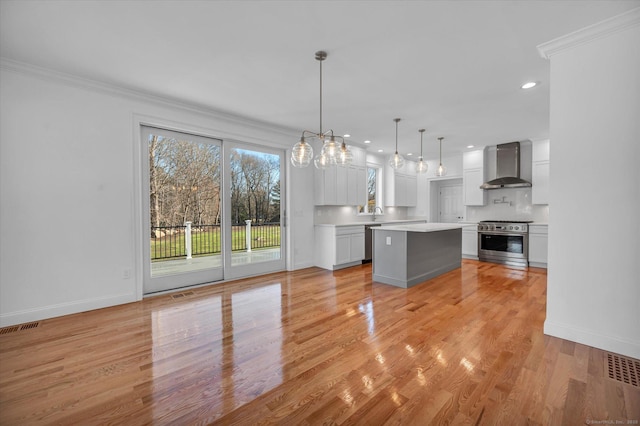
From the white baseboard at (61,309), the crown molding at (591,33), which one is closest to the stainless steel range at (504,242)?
the crown molding at (591,33)

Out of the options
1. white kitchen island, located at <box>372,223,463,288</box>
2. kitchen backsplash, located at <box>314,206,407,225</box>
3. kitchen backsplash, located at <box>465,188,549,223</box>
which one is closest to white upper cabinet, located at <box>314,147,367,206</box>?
kitchen backsplash, located at <box>314,206,407,225</box>

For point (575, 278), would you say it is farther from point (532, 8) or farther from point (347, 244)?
point (347, 244)

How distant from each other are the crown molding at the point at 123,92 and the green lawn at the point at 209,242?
1783 millimetres

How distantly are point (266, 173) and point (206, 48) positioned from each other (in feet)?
8.95

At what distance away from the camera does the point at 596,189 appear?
7.85ft

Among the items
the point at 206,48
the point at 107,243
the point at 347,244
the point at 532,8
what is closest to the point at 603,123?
the point at 532,8

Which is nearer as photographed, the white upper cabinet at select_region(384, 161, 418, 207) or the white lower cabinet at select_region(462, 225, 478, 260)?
the white lower cabinet at select_region(462, 225, 478, 260)

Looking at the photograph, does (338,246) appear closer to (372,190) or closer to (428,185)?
(372,190)

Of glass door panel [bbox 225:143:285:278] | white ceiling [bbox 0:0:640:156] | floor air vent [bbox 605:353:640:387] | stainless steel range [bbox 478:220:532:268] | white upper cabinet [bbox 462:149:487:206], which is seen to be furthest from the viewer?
white upper cabinet [bbox 462:149:487:206]

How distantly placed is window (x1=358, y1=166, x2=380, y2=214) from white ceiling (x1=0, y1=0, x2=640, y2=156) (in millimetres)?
3318

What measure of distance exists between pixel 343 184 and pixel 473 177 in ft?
10.8

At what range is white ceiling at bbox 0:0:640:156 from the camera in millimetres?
2133

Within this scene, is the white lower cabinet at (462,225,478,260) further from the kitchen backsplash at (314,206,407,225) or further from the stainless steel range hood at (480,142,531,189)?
the kitchen backsplash at (314,206,407,225)

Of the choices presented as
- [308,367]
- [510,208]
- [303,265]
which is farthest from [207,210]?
[510,208]
